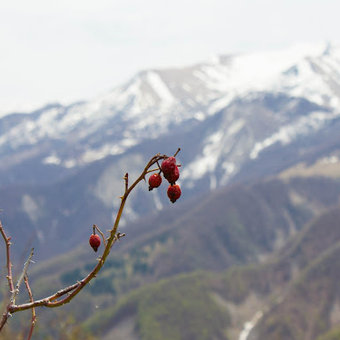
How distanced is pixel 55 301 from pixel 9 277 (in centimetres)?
41

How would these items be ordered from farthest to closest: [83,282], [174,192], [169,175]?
[174,192] < [169,175] < [83,282]

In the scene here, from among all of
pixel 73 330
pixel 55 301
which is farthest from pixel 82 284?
pixel 73 330

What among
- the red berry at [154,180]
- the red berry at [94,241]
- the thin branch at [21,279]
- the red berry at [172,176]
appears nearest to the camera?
the thin branch at [21,279]

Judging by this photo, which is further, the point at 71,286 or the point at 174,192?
the point at 174,192

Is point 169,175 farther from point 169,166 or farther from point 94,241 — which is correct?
point 94,241

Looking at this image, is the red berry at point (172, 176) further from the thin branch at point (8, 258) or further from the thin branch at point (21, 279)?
the thin branch at point (8, 258)

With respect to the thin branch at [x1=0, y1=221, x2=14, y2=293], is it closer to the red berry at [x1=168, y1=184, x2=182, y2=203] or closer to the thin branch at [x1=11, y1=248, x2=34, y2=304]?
the thin branch at [x1=11, y1=248, x2=34, y2=304]

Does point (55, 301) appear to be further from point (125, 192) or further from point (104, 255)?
point (125, 192)

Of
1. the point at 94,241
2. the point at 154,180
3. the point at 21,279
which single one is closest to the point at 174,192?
the point at 154,180

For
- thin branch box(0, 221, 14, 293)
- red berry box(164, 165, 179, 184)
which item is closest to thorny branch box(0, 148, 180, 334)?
thin branch box(0, 221, 14, 293)

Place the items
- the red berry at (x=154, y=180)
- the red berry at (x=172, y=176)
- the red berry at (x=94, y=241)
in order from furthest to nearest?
the red berry at (x=94, y=241) < the red berry at (x=154, y=180) < the red berry at (x=172, y=176)

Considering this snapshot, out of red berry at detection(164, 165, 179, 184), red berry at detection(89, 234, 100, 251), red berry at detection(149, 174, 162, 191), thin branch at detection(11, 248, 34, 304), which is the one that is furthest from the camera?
red berry at detection(89, 234, 100, 251)

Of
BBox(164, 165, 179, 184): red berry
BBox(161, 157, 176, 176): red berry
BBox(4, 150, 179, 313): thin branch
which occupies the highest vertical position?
BBox(161, 157, 176, 176): red berry

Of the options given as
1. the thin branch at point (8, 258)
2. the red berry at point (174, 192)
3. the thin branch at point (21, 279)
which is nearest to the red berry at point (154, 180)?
the red berry at point (174, 192)
